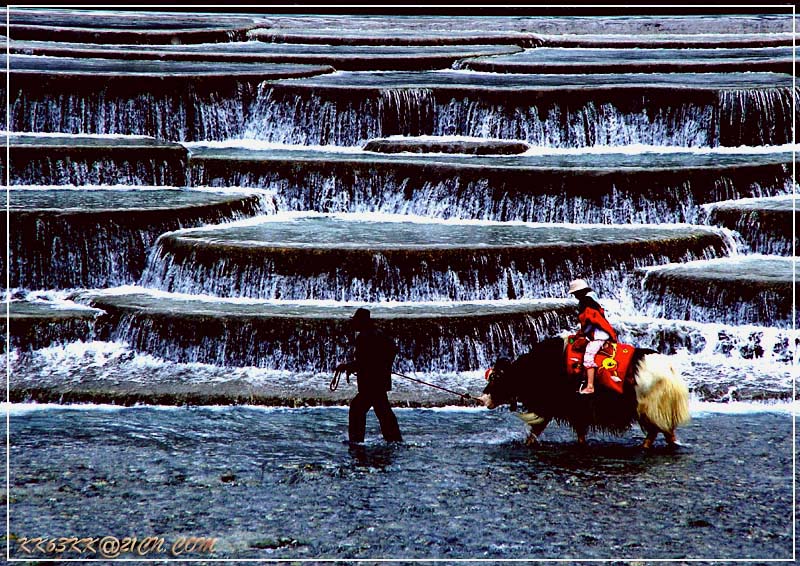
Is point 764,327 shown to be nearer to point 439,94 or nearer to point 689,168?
point 689,168

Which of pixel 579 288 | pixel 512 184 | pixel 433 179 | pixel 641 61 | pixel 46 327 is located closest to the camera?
pixel 579 288

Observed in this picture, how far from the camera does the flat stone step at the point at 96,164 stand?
1733 centimetres

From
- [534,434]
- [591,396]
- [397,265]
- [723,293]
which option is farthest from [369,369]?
[723,293]

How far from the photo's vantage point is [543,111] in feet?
62.6

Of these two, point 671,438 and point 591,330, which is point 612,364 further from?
point 671,438

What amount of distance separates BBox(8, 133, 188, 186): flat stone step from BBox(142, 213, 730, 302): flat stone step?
3252 mm

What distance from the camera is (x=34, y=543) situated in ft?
25.2

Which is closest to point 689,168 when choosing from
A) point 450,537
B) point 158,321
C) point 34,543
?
point 158,321

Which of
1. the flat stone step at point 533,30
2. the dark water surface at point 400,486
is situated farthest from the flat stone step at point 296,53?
the dark water surface at point 400,486

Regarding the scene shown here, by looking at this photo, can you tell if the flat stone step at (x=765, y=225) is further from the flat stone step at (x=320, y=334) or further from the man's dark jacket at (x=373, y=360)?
the man's dark jacket at (x=373, y=360)

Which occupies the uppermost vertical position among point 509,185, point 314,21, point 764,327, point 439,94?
point 314,21

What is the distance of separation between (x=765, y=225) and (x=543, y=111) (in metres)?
4.72

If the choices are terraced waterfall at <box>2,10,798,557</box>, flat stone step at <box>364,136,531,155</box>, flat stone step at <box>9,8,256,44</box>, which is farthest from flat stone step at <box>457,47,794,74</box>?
flat stone step at <box>9,8,256,44</box>

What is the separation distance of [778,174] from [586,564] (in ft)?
34.6
